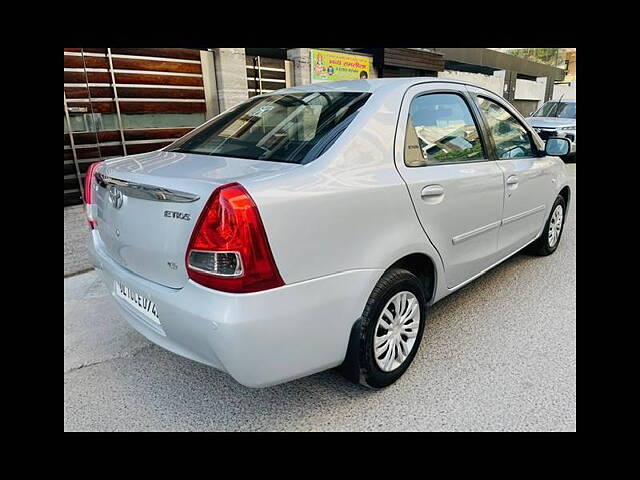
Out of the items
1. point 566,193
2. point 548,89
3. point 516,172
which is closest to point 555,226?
point 566,193

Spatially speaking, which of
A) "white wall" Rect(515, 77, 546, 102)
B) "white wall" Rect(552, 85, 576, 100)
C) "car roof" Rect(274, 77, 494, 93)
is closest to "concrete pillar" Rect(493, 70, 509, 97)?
"white wall" Rect(515, 77, 546, 102)

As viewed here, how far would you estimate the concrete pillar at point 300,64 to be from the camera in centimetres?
903

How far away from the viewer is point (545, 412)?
2.10m

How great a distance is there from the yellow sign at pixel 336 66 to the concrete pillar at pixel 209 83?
2.52m

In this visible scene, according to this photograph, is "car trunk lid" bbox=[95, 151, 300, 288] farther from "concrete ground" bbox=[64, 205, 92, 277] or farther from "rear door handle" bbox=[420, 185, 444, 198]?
"concrete ground" bbox=[64, 205, 92, 277]

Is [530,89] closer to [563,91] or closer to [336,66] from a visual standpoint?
[563,91]

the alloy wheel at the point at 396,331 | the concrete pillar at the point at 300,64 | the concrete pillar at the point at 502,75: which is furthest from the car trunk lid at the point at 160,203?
the concrete pillar at the point at 502,75

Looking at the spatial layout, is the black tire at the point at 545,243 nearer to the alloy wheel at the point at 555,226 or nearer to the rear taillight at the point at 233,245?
the alloy wheel at the point at 555,226

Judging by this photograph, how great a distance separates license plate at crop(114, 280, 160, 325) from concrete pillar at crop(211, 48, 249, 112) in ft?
19.9

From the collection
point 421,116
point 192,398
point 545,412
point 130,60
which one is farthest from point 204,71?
point 545,412

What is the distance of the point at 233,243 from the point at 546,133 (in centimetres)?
1066

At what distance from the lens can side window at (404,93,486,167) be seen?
2309 millimetres

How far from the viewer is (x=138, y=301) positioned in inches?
79.1

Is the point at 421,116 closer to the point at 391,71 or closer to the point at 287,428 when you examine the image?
the point at 287,428
